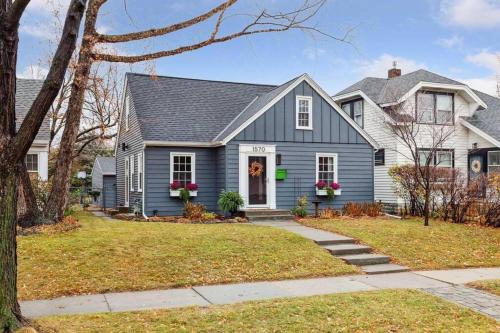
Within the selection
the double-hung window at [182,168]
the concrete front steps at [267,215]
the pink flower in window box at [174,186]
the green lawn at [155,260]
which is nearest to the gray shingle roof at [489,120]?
the concrete front steps at [267,215]

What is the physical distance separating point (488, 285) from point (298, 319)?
13.9ft

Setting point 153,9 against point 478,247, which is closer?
point 153,9

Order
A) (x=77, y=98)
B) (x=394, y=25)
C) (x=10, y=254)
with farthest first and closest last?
(x=394, y=25)
(x=77, y=98)
(x=10, y=254)

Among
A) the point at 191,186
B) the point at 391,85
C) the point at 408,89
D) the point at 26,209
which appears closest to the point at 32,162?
the point at 26,209

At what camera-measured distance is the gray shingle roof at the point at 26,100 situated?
18.6m

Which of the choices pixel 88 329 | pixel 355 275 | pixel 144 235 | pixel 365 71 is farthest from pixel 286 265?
pixel 365 71

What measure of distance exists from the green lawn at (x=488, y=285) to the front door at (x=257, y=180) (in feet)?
32.2

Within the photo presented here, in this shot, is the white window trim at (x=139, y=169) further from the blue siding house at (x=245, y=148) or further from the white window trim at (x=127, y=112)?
the white window trim at (x=127, y=112)

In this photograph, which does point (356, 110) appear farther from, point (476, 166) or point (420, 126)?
point (476, 166)

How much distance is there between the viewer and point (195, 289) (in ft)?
25.6

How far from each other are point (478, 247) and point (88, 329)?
10142 mm

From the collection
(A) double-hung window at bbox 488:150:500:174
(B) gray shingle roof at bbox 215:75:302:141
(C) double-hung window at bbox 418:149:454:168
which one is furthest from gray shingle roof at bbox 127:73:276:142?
(A) double-hung window at bbox 488:150:500:174

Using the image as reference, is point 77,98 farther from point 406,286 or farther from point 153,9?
point 406,286

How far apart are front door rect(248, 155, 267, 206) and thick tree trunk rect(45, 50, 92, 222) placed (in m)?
6.47
